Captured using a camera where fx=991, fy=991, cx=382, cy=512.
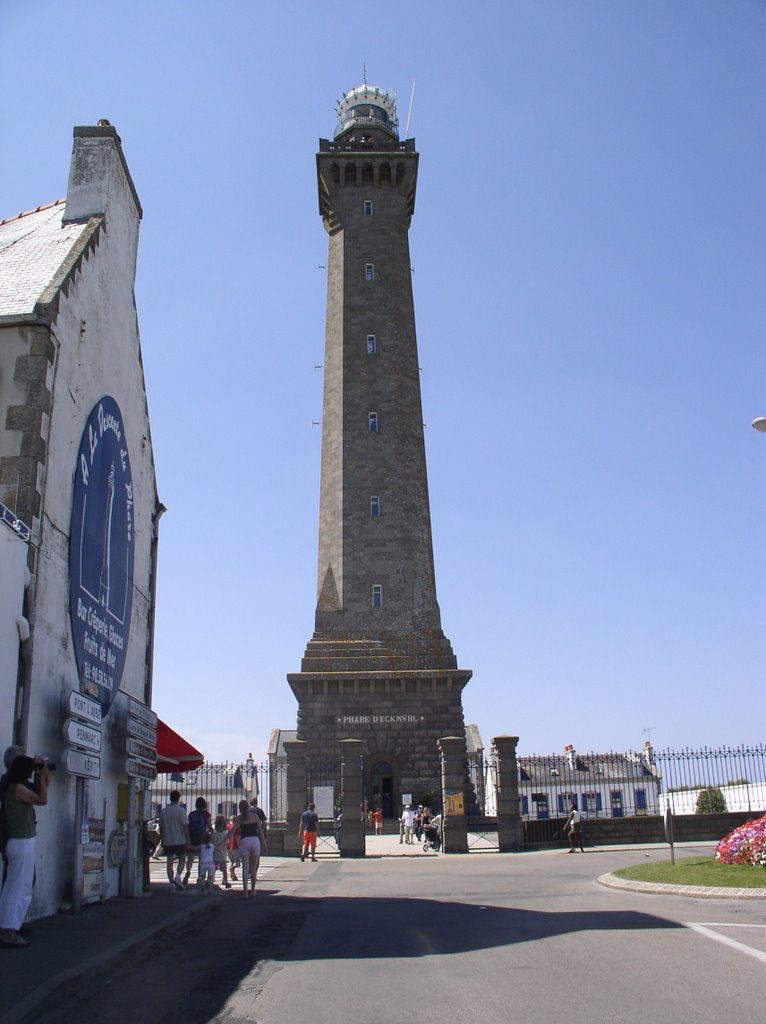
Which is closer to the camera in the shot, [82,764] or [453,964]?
[453,964]

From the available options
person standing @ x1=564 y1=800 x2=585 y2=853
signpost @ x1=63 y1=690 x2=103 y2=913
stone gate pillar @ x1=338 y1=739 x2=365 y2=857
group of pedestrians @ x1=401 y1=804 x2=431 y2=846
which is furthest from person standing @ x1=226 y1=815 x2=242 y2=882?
group of pedestrians @ x1=401 y1=804 x2=431 y2=846

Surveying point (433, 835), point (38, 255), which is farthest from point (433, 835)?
point (38, 255)

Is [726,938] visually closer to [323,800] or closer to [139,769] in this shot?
[139,769]

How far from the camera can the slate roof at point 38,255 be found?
42.6 feet

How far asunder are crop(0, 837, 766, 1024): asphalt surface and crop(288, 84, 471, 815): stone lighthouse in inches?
832

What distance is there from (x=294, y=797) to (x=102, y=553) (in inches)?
680

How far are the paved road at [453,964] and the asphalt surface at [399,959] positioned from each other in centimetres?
2

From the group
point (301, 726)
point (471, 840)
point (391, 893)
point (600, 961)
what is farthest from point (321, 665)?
point (600, 961)

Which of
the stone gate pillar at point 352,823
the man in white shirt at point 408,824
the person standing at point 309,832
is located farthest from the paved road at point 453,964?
the man in white shirt at point 408,824

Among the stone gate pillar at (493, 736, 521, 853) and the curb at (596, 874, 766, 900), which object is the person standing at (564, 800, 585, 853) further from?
the curb at (596, 874, 766, 900)

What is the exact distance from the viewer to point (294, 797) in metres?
30.1

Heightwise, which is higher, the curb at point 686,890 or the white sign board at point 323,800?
the white sign board at point 323,800

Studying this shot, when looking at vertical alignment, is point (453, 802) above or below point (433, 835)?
above

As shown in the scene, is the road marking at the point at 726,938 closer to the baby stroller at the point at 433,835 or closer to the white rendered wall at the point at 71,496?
the white rendered wall at the point at 71,496
